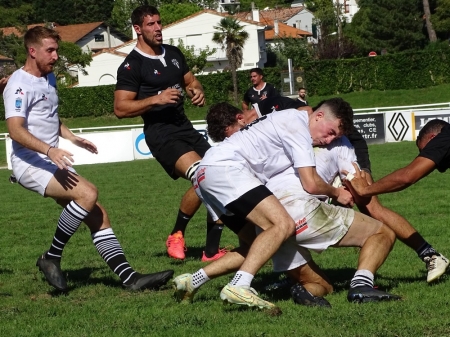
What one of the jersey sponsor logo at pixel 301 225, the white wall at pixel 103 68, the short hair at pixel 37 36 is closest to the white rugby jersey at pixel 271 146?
the jersey sponsor logo at pixel 301 225

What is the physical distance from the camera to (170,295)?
6711mm

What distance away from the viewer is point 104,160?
1080 inches

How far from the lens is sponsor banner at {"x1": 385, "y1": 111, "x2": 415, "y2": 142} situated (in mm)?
27250

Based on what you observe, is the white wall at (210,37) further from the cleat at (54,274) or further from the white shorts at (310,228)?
the white shorts at (310,228)

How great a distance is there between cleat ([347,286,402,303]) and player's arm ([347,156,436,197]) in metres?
0.82

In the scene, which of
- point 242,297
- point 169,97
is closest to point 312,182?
point 242,297

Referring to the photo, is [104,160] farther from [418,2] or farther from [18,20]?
[18,20]

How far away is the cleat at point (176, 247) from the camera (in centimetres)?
862

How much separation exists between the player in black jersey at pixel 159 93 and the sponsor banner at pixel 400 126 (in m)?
19.5

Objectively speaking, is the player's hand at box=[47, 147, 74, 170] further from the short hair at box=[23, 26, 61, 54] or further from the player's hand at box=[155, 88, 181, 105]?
the player's hand at box=[155, 88, 181, 105]

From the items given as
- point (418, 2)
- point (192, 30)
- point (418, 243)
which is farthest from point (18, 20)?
point (418, 243)

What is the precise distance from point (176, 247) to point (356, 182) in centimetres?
254

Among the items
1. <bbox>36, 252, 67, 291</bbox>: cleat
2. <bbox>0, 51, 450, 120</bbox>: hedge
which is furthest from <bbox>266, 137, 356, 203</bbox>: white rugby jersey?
<bbox>0, 51, 450, 120</bbox>: hedge

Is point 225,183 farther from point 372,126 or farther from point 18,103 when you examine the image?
point 372,126
